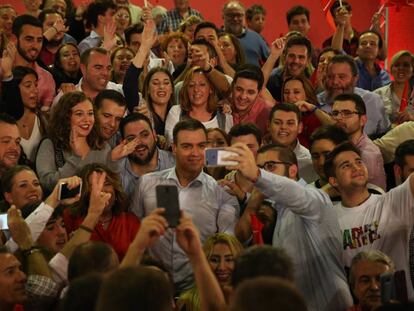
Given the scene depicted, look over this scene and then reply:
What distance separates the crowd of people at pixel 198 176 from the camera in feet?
11.1

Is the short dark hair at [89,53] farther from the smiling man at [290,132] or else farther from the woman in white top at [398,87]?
the woman in white top at [398,87]

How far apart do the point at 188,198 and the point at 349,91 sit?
2195mm

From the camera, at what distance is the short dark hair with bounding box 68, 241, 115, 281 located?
11.6ft

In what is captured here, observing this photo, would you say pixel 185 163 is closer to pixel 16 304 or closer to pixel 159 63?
pixel 16 304

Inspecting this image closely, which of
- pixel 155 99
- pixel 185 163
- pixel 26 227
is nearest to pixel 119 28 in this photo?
pixel 155 99

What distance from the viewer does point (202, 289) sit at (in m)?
3.36

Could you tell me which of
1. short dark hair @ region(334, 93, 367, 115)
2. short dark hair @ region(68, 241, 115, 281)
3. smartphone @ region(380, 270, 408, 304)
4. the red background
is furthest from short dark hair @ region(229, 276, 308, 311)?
the red background

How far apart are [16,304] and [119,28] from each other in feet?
16.6

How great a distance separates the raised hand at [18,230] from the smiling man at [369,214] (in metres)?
1.49

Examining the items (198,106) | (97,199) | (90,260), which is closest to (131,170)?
(198,106)

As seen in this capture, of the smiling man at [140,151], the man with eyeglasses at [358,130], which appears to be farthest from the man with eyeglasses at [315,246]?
the man with eyeglasses at [358,130]

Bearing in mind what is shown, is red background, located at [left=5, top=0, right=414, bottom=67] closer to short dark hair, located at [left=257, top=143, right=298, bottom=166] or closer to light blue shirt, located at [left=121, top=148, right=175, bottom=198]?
light blue shirt, located at [left=121, top=148, right=175, bottom=198]

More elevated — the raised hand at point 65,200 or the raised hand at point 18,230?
the raised hand at point 65,200

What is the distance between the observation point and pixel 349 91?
7016 mm
